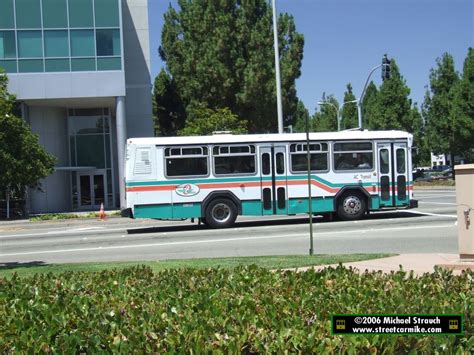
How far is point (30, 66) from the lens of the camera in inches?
1320

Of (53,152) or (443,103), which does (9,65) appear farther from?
(443,103)

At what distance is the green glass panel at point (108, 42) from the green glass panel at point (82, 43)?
389mm

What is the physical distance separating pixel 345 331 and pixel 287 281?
7.83 ft

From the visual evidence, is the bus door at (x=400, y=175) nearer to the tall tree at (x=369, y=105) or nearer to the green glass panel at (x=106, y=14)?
the green glass panel at (x=106, y=14)

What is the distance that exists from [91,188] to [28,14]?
36.5 ft

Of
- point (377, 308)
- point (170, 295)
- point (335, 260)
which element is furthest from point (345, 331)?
point (335, 260)

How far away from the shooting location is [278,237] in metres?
17.0

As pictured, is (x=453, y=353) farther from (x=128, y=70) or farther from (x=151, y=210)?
(x=128, y=70)

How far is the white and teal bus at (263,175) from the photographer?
1975 cm

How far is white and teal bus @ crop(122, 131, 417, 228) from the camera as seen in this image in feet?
64.8

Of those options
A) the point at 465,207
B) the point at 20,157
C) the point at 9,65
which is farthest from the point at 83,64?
the point at 465,207

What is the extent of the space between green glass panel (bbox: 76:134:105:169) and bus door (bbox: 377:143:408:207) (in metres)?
22.1

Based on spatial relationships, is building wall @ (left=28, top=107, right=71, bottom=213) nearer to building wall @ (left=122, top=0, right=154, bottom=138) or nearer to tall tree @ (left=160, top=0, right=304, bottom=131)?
building wall @ (left=122, top=0, right=154, bottom=138)

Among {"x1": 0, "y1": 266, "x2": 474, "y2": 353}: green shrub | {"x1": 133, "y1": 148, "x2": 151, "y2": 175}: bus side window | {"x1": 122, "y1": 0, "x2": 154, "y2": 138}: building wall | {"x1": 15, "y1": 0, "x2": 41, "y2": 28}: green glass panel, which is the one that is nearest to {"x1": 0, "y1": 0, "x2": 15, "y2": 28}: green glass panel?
{"x1": 15, "y1": 0, "x2": 41, "y2": 28}: green glass panel
